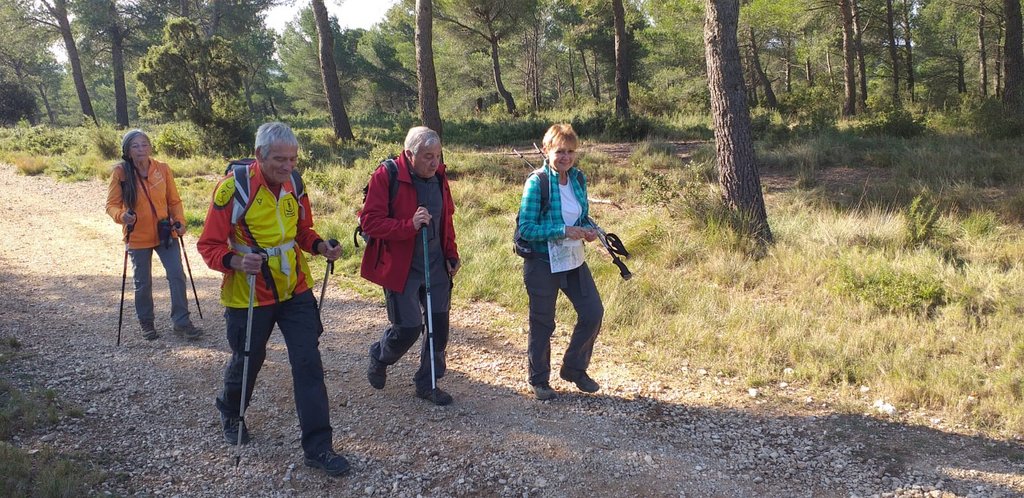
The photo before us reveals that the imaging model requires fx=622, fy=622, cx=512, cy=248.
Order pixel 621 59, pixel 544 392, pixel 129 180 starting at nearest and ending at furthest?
1. pixel 544 392
2. pixel 129 180
3. pixel 621 59

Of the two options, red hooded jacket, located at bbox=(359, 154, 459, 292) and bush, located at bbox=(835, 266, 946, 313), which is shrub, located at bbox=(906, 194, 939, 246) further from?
red hooded jacket, located at bbox=(359, 154, 459, 292)

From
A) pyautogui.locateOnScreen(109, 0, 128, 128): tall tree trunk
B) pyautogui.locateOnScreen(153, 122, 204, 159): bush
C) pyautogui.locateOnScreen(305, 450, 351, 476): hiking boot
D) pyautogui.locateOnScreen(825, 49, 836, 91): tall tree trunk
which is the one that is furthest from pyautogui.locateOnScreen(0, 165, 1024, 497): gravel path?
pyautogui.locateOnScreen(109, 0, 128, 128): tall tree trunk

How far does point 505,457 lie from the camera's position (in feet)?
11.8

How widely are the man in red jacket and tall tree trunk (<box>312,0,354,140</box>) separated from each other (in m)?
13.1

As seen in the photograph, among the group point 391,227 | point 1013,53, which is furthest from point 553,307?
point 1013,53

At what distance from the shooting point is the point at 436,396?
4.18 meters

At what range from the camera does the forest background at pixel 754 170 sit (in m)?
4.84

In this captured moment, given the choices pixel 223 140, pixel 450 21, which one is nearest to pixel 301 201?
pixel 223 140

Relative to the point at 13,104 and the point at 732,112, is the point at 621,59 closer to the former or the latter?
the point at 732,112

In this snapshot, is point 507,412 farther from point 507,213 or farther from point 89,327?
point 507,213

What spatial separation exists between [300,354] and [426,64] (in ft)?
34.4

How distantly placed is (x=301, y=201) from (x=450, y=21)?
74.3ft

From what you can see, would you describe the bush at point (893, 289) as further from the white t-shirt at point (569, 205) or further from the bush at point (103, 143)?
the bush at point (103, 143)

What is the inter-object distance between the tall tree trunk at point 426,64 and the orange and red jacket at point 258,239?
9964 mm
